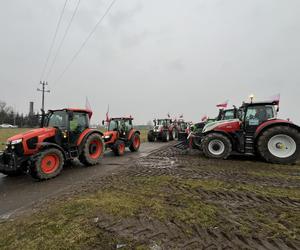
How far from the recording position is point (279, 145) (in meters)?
6.48

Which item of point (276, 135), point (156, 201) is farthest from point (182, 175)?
point (276, 135)

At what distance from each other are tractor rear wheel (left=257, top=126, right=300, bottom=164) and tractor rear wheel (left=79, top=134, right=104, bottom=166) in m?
5.76

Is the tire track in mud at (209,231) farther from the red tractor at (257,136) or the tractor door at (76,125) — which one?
the tractor door at (76,125)

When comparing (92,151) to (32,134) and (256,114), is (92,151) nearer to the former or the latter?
(32,134)

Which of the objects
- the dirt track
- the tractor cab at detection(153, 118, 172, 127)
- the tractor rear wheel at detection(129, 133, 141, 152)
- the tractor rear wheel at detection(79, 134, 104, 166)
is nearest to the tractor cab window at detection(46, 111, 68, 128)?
the tractor rear wheel at detection(79, 134, 104, 166)

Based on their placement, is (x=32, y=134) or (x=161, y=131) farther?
(x=161, y=131)

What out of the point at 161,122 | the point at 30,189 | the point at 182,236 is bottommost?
the point at 30,189

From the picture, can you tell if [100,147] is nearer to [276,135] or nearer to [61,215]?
[61,215]

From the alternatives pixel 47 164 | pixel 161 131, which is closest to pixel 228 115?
pixel 161 131

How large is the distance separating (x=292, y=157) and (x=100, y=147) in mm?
6829

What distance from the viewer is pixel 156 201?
10.2 feet

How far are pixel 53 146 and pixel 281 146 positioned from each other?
24.4ft

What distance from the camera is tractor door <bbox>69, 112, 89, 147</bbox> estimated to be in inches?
243

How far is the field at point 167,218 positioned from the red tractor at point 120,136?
4.70m
